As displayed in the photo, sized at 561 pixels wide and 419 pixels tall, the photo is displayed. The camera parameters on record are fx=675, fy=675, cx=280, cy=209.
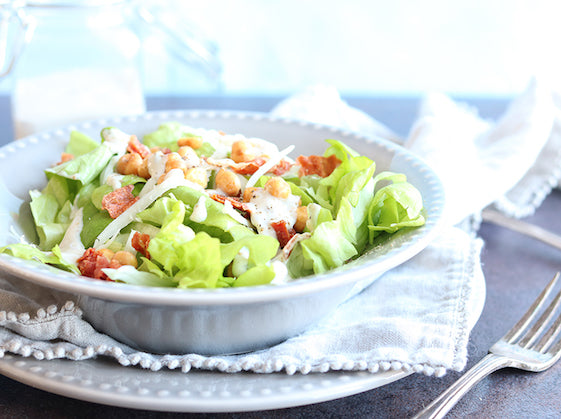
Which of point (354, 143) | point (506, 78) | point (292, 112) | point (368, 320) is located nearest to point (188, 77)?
point (506, 78)

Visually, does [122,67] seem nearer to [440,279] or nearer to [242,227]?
[242,227]

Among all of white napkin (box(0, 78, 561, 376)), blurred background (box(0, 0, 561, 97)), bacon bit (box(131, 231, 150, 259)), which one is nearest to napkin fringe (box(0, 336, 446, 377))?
white napkin (box(0, 78, 561, 376))

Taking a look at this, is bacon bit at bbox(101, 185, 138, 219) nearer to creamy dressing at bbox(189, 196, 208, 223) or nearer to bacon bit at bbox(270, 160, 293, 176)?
creamy dressing at bbox(189, 196, 208, 223)

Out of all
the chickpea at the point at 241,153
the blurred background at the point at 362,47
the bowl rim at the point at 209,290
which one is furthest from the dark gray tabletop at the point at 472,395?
the blurred background at the point at 362,47

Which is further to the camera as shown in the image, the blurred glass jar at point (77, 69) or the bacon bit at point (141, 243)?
the blurred glass jar at point (77, 69)

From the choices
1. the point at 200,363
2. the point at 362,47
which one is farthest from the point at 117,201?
the point at 362,47

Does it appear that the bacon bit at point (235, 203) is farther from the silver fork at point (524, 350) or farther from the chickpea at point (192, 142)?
the silver fork at point (524, 350)

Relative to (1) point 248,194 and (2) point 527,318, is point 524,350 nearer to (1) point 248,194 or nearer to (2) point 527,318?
(2) point 527,318
